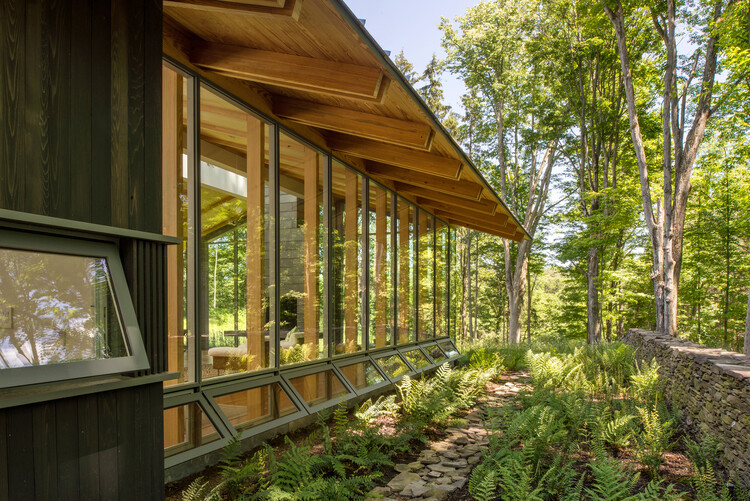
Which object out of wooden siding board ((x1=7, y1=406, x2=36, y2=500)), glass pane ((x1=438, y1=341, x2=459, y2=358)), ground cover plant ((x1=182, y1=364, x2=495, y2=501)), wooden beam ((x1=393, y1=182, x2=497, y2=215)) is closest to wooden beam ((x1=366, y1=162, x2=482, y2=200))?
wooden beam ((x1=393, y1=182, x2=497, y2=215))

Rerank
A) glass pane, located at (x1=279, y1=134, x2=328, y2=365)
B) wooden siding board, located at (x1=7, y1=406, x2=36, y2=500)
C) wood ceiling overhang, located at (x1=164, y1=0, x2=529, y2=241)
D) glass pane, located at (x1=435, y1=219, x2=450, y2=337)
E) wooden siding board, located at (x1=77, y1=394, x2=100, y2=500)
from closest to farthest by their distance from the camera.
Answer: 1. wooden siding board, located at (x1=7, y1=406, x2=36, y2=500)
2. wooden siding board, located at (x1=77, y1=394, x2=100, y2=500)
3. wood ceiling overhang, located at (x1=164, y1=0, x2=529, y2=241)
4. glass pane, located at (x1=279, y1=134, x2=328, y2=365)
5. glass pane, located at (x1=435, y1=219, x2=450, y2=337)

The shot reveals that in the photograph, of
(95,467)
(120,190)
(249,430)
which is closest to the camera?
(95,467)

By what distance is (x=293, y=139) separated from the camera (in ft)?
19.0

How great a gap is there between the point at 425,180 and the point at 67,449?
6.43 meters

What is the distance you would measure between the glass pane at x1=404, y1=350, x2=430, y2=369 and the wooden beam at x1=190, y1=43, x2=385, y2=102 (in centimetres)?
617

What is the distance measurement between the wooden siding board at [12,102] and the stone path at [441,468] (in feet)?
9.32

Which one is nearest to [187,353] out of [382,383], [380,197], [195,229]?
[195,229]

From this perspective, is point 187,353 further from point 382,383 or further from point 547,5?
point 547,5

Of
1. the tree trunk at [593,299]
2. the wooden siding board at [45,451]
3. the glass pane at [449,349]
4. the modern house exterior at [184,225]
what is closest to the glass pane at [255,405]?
the modern house exterior at [184,225]

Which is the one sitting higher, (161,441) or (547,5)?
(547,5)

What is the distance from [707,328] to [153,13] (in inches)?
965

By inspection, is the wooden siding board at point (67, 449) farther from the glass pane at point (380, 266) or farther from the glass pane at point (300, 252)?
the glass pane at point (380, 266)

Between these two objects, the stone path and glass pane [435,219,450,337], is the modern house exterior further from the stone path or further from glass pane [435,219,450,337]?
glass pane [435,219,450,337]

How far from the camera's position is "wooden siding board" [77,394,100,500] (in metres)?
2.07
